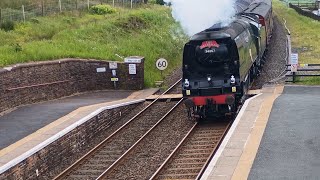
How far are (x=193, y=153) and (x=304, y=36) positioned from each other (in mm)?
24825

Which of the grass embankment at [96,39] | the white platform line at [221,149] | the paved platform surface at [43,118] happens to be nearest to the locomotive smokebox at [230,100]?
the white platform line at [221,149]

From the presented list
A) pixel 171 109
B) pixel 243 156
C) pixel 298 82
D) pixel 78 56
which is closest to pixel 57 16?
pixel 78 56

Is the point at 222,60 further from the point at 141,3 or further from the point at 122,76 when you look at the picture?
the point at 141,3

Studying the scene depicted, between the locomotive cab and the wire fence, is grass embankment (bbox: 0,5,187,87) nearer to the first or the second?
the wire fence

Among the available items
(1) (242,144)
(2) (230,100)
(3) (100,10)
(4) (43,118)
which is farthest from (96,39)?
(1) (242,144)

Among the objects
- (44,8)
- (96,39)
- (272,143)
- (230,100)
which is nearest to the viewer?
(272,143)

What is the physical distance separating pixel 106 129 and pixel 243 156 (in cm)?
691

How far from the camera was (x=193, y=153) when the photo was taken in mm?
13602

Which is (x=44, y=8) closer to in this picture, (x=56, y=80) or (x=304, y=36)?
(x=56, y=80)

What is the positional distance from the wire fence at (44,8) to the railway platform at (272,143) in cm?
1410

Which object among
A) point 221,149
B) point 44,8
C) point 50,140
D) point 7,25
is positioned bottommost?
point 50,140

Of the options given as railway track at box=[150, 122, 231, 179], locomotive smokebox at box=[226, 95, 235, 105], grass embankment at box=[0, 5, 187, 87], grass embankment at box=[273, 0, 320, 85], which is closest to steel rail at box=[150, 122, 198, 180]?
railway track at box=[150, 122, 231, 179]

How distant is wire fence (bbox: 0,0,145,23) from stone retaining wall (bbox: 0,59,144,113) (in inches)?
227

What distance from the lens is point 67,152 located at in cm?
1387
